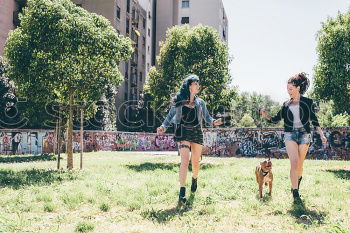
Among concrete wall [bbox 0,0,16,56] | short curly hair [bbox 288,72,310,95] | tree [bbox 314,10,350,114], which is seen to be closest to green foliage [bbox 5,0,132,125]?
short curly hair [bbox 288,72,310,95]

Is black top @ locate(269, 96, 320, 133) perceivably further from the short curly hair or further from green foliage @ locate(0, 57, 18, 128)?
green foliage @ locate(0, 57, 18, 128)

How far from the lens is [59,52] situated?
11.8 metres

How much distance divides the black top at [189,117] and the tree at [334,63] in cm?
1016

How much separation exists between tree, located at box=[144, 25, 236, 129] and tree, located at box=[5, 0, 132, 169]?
6.70 m

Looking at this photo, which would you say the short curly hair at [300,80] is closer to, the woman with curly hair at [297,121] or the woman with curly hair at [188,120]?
the woman with curly hair at [297,121]

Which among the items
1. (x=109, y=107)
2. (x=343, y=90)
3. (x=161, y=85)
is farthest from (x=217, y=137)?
(x=343, y=90)

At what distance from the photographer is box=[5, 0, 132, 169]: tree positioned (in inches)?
459

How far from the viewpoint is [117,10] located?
138 ft

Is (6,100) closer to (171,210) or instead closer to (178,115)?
(178,115)

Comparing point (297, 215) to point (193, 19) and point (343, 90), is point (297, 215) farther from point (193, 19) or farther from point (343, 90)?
point (193, 19)

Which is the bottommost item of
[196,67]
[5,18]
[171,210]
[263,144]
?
[263,144]

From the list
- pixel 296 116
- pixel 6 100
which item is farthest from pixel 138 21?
pixel 296 116

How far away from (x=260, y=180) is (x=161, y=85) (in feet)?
47.4

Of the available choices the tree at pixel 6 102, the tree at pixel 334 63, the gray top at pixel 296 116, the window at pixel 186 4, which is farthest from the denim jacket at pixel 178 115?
the window at pixel 186 4
